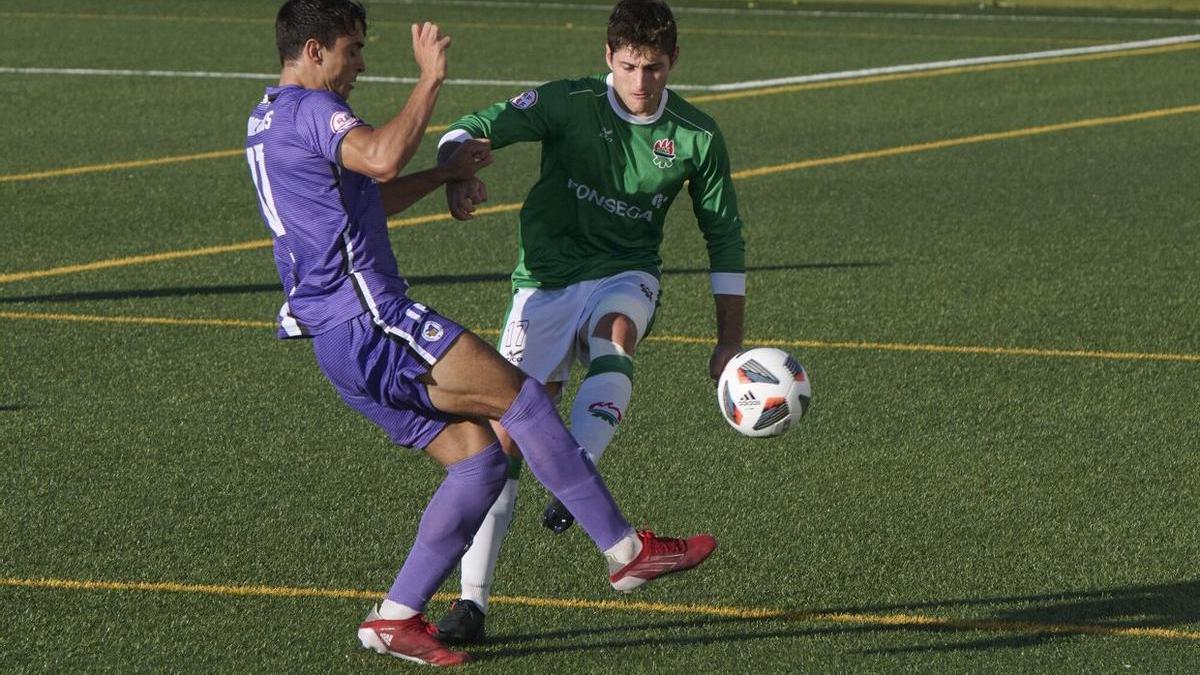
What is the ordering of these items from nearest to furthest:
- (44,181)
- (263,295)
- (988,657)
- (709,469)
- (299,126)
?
1. (299,126)
2. (988,657)
3. (709,469)
4. (263,295)
5. (44,181)

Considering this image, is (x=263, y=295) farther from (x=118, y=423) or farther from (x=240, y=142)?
(x=240, y=142)

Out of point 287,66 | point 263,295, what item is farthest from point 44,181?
point 287,66

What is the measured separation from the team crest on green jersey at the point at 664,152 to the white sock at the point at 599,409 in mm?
768

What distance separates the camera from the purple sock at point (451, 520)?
564 centimetres

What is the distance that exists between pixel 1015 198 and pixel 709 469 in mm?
7297

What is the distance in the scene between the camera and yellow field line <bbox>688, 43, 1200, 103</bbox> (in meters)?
20.3

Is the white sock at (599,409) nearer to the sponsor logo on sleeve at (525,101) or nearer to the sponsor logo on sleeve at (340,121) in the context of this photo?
the sponsor logo on sleeve at (525,101)

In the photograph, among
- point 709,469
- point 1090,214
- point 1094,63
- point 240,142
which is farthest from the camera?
point 1094,63

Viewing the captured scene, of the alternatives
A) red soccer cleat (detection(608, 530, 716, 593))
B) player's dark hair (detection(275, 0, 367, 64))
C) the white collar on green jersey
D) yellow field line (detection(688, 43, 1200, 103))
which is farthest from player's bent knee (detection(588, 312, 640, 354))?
yellow field line (detection(688, 43, 1200, 103))

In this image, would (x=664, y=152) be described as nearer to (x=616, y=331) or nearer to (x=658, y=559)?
(x=616, y=331)

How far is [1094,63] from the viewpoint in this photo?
23.3 meters

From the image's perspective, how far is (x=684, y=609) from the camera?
6.28 meters

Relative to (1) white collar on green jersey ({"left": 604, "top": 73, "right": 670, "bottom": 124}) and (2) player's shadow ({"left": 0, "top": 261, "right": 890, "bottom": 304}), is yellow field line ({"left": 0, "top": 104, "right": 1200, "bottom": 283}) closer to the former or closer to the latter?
(2) player's shadow ({"left": 0, "top": 261, "right": 890, "bottom": 304})

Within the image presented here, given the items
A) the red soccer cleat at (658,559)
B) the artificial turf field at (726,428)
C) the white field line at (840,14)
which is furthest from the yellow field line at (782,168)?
the white field line at (840,14)
